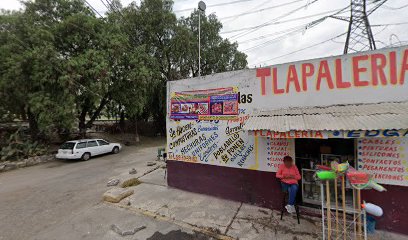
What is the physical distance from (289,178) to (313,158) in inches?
42.1

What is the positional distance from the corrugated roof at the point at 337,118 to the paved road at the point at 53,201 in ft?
11.0

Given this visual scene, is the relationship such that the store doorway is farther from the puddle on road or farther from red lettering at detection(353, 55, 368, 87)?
the puddle on road

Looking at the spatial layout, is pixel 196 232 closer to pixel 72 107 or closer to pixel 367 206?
pixel 367 206

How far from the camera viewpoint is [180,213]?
514cm

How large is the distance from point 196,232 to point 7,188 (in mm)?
8953

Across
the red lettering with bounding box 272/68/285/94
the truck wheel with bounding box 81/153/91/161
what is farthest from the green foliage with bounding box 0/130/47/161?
the red lettering with bounding box 272/68/285/94

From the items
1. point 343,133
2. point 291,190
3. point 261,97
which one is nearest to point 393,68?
point 343,133

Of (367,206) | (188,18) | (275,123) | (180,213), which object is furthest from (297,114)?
(188,18)

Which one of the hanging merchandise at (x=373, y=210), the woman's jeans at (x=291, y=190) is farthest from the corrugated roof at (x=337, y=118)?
the woman's jeans at (x=291, y=190)

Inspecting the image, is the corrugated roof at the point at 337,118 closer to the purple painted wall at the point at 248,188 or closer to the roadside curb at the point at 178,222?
the purple painted wall at the point at 248,188

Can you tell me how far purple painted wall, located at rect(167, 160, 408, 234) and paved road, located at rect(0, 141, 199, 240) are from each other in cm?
186

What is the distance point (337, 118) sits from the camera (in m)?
3.73

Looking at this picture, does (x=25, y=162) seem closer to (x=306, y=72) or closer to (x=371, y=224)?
(x=306, y=72)

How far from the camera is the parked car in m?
12.3
